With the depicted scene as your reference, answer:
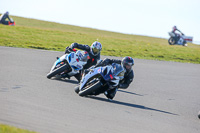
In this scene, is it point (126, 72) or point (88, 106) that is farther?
point (126, 72)

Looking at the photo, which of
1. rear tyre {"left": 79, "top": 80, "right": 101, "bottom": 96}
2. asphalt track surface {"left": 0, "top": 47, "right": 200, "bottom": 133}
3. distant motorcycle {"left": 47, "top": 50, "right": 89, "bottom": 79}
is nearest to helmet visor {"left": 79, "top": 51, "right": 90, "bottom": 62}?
distant motorcycle {"left": 47, "top": 50, "right": 89, "bottom": 79}

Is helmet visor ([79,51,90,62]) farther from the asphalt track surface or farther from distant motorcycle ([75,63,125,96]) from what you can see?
distant motorcycle ([75,63,125,96])

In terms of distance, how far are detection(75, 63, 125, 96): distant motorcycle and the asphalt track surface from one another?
0.77ft

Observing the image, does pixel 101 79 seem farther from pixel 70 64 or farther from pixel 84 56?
pixel 84 56

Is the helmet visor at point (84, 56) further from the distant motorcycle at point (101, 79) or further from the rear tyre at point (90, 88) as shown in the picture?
the rear tyre at point (90, 88)

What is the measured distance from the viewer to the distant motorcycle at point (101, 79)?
28.0 ft

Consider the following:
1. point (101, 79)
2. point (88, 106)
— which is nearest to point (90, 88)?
point (101, 79)

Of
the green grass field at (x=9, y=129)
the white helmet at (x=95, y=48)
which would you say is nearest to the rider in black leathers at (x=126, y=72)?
the white helmet at (x=95, y=48)

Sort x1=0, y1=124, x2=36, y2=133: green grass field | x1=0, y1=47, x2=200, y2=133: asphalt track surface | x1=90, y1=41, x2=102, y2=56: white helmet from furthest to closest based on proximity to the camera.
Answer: x1=90, y1=41, x2=102, y2=56: white helmet < x1=0, y1=47, x2=200, y2=133: asphalt track surface < x1=0, y1=124, x2=36, y2=133: green grass field

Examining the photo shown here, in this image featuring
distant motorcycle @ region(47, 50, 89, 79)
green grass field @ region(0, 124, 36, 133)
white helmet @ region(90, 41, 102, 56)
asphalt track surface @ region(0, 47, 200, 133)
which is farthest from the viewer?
white helmet @ region(90, 41, 102, 56)

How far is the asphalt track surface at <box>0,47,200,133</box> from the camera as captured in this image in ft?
19.2

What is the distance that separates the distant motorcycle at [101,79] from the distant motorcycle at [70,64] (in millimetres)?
2100

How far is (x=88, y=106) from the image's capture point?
7.62 meters

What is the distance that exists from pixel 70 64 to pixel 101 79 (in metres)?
2.43
